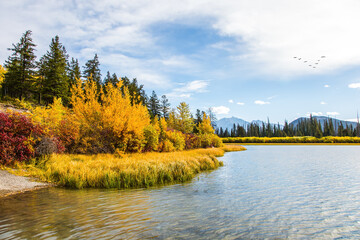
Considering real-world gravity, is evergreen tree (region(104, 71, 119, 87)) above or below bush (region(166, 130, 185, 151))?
above

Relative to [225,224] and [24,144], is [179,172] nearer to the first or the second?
[225,224]

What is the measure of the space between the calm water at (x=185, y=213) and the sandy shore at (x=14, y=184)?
2.80 feet

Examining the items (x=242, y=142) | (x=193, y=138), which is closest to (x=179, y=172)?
(x=193, y=138)

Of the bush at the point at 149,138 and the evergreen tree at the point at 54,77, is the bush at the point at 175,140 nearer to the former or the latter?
the bush at the point at 149,138

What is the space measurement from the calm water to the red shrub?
13.3 feet

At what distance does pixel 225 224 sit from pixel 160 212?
2.14 m

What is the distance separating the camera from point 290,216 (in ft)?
21.8

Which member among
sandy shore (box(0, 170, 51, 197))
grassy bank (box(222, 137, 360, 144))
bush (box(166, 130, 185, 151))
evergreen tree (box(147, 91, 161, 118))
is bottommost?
grassy bank (box(222, 137, 360, 144))

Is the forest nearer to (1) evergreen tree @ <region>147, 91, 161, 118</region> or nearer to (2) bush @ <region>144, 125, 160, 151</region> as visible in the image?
(2) bush @ <region>144, 125, 160, 151</region>

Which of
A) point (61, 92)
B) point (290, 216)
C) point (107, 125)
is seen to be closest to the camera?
point (290, 216)

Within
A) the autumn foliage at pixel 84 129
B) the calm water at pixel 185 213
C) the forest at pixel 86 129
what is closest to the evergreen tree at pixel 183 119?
the forest at pixel 86 129

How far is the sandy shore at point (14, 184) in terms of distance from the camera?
9.06m

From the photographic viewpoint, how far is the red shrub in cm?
1152

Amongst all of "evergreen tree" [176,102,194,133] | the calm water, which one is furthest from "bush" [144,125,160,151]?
"evergreen tree" [176,102,194,133]
